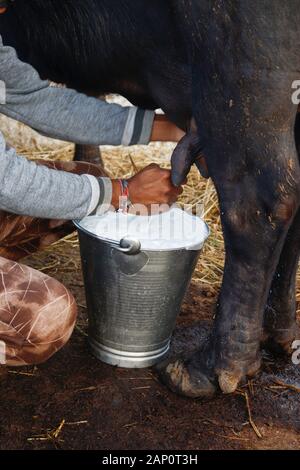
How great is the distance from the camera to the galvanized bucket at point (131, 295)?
6.36ft

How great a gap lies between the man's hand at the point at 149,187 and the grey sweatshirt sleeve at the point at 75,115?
0.34m

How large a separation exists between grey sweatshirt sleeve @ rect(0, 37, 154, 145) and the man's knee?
0.60m

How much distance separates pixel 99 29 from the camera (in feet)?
7.11

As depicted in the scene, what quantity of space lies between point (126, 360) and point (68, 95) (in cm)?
94

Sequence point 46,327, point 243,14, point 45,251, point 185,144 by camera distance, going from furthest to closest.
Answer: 1. point 45,251
2. point 185,144
3. point 46,327
4. point 243,14

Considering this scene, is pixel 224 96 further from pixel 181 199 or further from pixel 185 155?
pixel 181 199

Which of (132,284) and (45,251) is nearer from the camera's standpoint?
(132,284)

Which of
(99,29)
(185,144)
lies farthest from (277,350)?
(99,29)

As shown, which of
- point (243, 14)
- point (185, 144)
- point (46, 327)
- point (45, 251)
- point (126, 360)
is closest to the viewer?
point (243, 14)

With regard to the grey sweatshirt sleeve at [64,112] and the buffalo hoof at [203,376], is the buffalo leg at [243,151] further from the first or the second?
the grey sweatshirt sleeve at [64,112]

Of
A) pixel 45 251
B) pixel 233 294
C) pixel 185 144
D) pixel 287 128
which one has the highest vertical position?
pixel 287 128

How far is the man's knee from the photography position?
1.81m

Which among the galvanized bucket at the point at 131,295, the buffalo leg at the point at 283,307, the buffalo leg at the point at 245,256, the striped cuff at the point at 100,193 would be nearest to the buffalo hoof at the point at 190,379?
the buffalo leg at the point at 245,256

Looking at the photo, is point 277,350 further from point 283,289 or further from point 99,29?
point 99,29
